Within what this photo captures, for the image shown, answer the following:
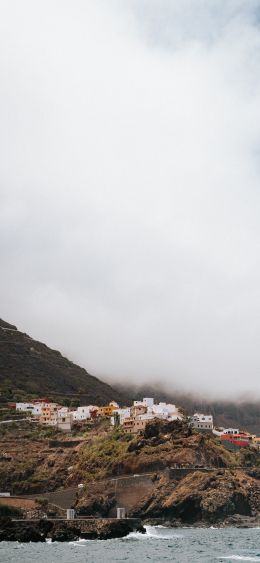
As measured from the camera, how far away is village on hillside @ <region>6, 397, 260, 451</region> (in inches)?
6353

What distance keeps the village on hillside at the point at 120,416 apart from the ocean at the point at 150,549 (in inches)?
1986

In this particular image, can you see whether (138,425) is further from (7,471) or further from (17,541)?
(17,541)

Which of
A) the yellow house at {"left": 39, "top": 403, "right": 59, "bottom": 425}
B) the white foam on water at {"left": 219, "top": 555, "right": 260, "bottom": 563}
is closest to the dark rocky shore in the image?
the white foam on water at {"left": 219, "top": 555, "right": 260, "bottom": 563}

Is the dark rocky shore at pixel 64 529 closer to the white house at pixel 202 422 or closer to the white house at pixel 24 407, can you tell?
the white house at pixel 24 407

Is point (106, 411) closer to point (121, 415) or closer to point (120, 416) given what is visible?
point (121, 415)

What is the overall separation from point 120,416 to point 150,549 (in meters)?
78.0

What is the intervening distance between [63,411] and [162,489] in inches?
2338

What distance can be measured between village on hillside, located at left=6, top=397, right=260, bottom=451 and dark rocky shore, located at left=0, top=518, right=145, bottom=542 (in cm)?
4578

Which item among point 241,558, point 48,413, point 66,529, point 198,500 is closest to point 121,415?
point 48,413

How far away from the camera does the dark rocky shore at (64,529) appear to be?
330 feet

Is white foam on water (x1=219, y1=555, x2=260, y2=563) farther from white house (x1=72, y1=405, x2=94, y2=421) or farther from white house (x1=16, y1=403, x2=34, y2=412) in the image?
white house (x1=16, y1=403, x2=34, y2=412)

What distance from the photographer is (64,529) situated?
104188 mm

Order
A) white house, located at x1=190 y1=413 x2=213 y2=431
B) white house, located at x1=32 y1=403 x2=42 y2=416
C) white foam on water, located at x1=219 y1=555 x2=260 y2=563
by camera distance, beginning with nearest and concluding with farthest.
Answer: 1. white foam on water, located at x1=219 y1=555 x2=260 y2=563
2. white house, located at x1=32 y1=403 x2=42 y2=416
3. white house, located at x1=190 y1=413 x2=213 y2=431

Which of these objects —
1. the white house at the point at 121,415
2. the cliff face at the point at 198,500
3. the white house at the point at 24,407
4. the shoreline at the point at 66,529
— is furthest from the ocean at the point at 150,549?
the white house at the point at 24,407
